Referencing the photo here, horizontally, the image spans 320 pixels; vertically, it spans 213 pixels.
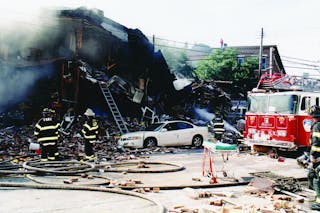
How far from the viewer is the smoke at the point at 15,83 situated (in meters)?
16.5

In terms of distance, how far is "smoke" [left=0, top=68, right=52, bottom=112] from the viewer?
16547 mm

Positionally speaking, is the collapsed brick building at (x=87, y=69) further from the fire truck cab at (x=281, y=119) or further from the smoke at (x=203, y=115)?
the fire truck cab at (x=281, y=119)

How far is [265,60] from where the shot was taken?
127 feet

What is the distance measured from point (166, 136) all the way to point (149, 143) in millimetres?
888

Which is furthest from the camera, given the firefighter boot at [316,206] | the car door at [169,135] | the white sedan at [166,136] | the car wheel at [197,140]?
the car wheel at [197,140]

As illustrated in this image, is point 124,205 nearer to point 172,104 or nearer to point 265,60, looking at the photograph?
point 172,104

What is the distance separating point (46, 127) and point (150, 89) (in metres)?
12.7

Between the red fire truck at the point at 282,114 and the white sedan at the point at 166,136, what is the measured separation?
3.24 metres

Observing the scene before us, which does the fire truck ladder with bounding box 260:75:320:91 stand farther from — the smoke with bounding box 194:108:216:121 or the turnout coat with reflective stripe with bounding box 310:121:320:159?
the smoke with bounding box 194:108:216:121

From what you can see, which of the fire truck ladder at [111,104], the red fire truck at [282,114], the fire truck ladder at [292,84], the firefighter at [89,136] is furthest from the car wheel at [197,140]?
the firefighter at [89,136]

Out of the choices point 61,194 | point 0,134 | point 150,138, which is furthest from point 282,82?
point 0,134

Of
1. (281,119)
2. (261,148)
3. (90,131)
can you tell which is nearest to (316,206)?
(281,119)

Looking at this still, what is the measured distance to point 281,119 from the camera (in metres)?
12.4

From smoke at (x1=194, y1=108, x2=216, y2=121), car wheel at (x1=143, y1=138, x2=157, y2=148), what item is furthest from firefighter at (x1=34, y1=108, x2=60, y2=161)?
smoke at (x1=194, y1=108, x2=216, y2=121)
